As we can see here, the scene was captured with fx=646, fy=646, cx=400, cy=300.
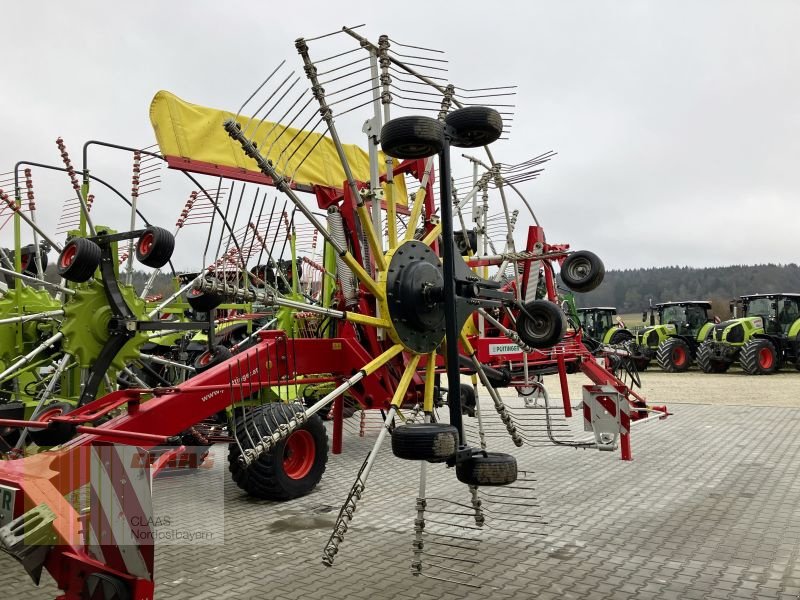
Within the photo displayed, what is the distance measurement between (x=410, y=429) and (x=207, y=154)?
3481 mm

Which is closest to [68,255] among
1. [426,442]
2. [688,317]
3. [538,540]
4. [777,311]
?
[426,442]

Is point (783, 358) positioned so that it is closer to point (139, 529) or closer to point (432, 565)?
point (432, 565)

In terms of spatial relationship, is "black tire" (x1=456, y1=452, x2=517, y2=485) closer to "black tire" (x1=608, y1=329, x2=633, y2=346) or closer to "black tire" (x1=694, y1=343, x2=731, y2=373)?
"black tire" (x1=694, y1=343, x2=731, y2=373)

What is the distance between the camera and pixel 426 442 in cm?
315

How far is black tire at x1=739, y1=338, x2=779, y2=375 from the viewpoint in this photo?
65.9 feet

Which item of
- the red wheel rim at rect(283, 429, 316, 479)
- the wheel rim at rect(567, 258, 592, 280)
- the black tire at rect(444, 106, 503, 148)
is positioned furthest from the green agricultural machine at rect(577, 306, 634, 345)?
the black tire at rect(444, 106, 503, 148)

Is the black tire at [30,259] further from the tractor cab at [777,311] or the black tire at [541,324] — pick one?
the tractor cab at [777,311]

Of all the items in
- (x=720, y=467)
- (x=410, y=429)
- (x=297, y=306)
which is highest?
(x=297, y=306)

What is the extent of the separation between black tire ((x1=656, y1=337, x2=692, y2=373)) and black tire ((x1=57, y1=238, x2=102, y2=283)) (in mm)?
21227

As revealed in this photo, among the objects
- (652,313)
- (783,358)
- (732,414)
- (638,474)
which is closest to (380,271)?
(638,474)

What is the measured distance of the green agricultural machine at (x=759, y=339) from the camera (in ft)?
66.5

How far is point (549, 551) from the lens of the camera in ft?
15.2

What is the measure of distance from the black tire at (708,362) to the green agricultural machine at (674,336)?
1.11 metres

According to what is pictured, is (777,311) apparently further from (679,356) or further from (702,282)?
(702,282)
